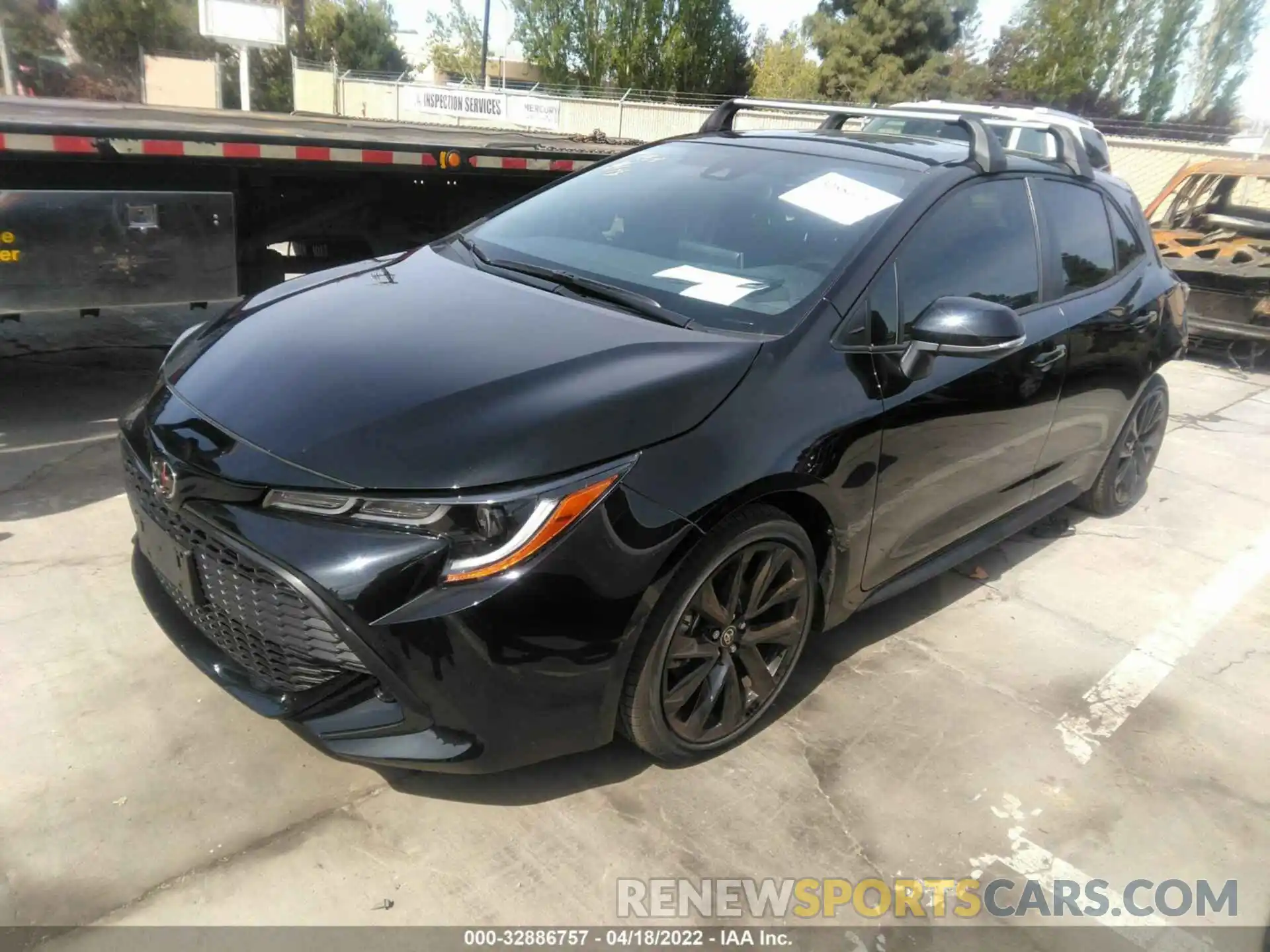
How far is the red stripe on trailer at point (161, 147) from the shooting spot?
14.3 feet

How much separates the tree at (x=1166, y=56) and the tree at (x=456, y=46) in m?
34.5

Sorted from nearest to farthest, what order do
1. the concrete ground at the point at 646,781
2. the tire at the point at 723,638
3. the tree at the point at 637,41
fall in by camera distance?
the concrete ground at the point at 646,781 < the tire at the point at 723,638 < the tree at the point at 637,41

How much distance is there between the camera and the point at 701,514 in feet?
7.54

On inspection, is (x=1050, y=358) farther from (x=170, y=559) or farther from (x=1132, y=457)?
(x=170, y=559)

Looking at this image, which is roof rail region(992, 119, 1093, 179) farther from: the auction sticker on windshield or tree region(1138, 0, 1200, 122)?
tree region(1138, 0, 1200, 122)

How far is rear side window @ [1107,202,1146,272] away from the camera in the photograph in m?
4.16

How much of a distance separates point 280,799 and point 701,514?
51.4 inches

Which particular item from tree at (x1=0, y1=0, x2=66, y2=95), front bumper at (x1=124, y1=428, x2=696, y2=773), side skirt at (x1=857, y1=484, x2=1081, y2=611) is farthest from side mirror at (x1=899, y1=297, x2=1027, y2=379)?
tree at (x1=0, y1=0, x2=66, y2=95)

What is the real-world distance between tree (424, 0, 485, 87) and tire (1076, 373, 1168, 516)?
5448cm

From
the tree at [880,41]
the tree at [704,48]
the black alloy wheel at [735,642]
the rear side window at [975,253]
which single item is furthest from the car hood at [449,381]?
the tree at [704,48]

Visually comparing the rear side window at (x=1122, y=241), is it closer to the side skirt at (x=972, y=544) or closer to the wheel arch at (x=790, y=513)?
the side skirt at (x=972, y=544)

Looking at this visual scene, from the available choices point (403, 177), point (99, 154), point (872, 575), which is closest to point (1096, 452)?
point (872, 575)

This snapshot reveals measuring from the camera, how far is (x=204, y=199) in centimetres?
479

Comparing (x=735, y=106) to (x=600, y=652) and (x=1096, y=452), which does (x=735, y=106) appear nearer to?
(x=1096, y=452)
